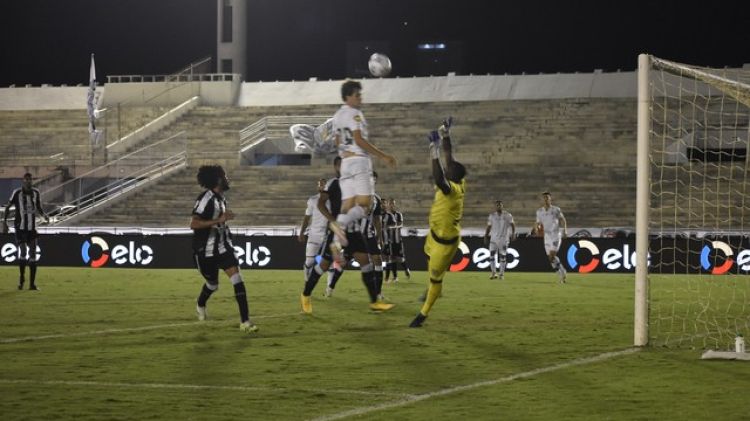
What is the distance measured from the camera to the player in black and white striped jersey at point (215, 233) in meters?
13.5

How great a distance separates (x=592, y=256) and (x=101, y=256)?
12.9 meters

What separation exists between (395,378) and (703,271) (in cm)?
2134

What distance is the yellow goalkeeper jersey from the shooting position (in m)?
13.4

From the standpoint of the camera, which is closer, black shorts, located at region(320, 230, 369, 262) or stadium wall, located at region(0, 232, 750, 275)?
black shorts, located at region(320, 230, 369, 262)

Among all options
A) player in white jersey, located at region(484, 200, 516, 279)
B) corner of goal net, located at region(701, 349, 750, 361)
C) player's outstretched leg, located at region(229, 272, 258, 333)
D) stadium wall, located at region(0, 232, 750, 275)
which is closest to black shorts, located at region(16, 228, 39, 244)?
player's outstretched leg, located at region(229, 272, 258, 333)

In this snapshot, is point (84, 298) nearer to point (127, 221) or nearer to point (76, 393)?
point (76, 393)

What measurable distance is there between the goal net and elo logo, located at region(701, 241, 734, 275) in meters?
0.02

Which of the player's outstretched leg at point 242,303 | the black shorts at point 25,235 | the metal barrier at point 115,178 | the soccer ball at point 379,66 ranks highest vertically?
the soccer ball at point 379,66

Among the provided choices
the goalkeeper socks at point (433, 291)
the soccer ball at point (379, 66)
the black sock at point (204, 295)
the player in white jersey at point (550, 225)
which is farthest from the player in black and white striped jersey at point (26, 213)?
the soccer ball at point (379, 66)

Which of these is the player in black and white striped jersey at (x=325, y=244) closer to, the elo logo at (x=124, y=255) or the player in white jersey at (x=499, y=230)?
the player in white jersey at (x=499, y=230)

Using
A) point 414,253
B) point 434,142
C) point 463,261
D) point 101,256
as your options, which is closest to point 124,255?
point 101,256

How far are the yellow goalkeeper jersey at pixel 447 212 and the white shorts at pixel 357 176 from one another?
839mm

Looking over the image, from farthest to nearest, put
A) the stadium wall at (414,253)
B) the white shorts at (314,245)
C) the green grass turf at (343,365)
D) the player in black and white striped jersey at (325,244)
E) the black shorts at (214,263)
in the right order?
the stadium wall at (414,253) < the white shorts at (314,245) < the player in black and white striped jersey at (325,244) < the black shorts at (214,263) < the green grass turf at (343,365)

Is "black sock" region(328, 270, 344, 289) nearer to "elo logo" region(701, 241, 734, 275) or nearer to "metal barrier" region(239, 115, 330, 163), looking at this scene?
"elo logo" region(701, 241, 734, 275)
